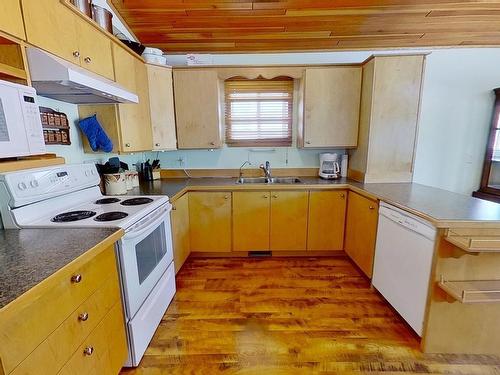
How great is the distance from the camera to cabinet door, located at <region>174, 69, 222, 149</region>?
2.69 metres

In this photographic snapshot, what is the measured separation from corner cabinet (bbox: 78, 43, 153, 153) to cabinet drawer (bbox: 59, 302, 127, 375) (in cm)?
129

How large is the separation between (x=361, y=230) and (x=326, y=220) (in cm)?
42

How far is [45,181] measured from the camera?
138cm

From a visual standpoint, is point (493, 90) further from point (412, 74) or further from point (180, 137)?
point (180, 137)

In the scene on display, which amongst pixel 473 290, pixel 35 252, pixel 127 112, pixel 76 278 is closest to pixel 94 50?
pixel 127 112

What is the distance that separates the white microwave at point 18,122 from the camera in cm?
110

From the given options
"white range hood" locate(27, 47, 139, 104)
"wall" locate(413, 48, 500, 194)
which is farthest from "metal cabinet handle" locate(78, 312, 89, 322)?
"wall" locate(413, 48, 500, 194)

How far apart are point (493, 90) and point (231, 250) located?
11.7 ft

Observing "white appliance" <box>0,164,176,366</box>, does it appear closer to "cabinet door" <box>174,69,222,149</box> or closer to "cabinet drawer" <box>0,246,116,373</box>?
"cabinet drawer" <box>0,246,116,373</box>

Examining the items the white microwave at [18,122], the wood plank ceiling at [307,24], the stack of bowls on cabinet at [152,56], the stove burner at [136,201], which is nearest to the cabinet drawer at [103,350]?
the stove burner at [136,201]

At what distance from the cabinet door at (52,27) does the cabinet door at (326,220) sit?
224 centimetres

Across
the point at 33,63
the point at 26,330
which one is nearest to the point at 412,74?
the point at 33,63

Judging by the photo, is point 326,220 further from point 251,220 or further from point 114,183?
point 114,183

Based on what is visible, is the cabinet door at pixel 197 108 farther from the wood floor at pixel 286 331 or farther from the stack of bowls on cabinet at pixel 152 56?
the wood floor at pixel 286 331
